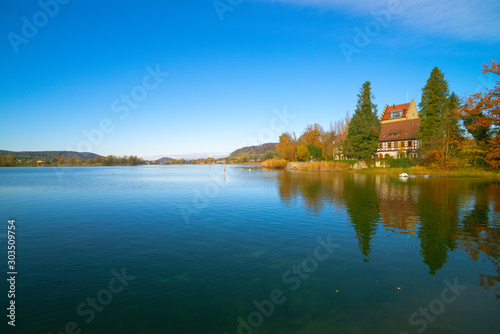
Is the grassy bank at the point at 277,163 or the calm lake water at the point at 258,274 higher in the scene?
the grassy bank at the point at 277,163

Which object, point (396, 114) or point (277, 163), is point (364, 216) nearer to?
point (396, 114)

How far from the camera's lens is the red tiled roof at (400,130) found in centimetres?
5672

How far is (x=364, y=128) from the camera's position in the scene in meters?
54.8

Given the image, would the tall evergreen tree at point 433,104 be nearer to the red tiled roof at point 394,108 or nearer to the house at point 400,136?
the house at point 400,136

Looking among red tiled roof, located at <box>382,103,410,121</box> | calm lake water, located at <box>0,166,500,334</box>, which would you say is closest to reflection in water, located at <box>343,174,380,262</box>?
calm lake water, located at <box>0,166,500,334</box>

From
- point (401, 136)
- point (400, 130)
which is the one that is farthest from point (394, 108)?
point (401, 136)

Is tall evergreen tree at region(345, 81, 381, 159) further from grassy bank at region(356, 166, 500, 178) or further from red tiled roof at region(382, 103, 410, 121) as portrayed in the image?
red tiled roof at region(382, 103, 410, 121)

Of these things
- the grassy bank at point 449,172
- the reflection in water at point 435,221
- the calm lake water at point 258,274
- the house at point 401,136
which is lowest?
the reflection in water at point 435,221

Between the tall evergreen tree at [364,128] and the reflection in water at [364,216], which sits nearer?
the reflection in water at [364,216]

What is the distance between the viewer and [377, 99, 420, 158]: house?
2168 inches

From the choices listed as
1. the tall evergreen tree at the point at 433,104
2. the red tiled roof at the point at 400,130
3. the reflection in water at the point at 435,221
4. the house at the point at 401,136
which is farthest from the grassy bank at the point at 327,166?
the reflection in water at the point at 435,221

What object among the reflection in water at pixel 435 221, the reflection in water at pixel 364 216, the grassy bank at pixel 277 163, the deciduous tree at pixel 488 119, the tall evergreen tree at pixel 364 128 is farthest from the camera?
the grassy bank at pixel 277 163

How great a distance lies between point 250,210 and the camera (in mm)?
16219

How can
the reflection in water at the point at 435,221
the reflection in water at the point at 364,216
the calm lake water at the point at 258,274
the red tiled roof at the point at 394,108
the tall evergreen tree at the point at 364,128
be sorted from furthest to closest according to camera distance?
the red tiled roof at the point at 394,108 → the tall evergreen tree at the point at 364,128 → the reflection in water at the point at 364,216 → the reflection in water at the point at 435,221 → the calm lake water at the point at 258,274
